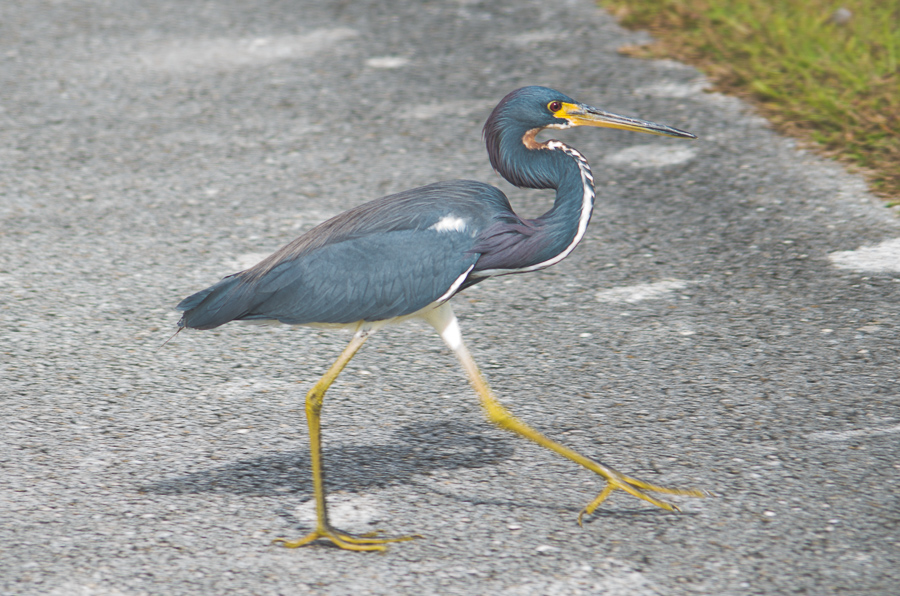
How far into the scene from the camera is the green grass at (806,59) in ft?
18.7

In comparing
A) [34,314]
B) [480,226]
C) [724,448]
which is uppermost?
[480,226]

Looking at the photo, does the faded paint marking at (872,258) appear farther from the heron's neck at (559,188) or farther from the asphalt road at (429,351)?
the heron's neck at (559,188)

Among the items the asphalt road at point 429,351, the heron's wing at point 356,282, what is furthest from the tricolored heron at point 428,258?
the asphalt road at point 429,351

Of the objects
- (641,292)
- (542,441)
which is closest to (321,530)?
(542,441)

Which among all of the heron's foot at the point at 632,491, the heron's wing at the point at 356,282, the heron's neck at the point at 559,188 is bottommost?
the heron's foot at the point at 632,491

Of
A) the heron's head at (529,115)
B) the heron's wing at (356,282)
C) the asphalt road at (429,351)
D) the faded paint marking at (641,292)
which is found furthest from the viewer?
the faded paint marking at (641,292)

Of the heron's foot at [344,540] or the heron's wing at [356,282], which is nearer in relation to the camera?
the heron's foot at [344,540]

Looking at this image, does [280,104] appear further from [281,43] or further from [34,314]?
[34,314]

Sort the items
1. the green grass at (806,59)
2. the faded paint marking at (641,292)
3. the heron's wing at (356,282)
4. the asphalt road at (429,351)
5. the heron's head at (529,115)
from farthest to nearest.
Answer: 1. the green grass at (806,59)
2. the faded paint marking at (641,292)
3. the heron's head at (529,115)
4. the heron's wing at (356,282)
5. the asphalt road at (429,351)

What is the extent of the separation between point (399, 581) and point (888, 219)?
3.19 meters

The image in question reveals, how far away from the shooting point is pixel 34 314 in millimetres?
4656

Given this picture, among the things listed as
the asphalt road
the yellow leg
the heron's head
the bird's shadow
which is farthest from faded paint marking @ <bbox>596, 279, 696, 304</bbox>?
the yellow leg

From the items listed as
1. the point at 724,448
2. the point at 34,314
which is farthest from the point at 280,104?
the point at 724,448

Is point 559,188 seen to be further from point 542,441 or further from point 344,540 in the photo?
point 344,540
